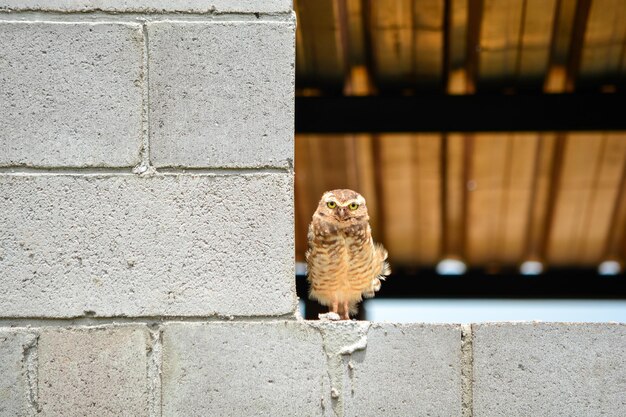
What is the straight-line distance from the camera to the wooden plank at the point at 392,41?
17.7 feet

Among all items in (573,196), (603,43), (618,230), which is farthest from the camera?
(618,230)

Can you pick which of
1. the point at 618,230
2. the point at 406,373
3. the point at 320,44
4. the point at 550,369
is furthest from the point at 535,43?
the point at 406,373

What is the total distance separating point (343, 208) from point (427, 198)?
2189 mm

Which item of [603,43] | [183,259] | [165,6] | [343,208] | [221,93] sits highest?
[603,43]

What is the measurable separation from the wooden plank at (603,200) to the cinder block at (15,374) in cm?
396

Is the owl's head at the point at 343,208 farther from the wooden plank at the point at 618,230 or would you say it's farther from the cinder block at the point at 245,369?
the wooden plank at the point at 618,230

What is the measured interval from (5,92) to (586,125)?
3325 millimetres

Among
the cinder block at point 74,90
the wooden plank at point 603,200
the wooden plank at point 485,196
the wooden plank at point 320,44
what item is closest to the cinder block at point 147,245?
the cinder block at point 74,90

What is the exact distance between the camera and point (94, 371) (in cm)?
351

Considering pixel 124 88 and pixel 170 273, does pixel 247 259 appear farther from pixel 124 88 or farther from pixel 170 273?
pixel 124 88

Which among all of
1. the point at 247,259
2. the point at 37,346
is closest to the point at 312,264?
the point at 247,259

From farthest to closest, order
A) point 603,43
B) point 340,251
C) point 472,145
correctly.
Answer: point 472,145
point 603,43
point 340,251

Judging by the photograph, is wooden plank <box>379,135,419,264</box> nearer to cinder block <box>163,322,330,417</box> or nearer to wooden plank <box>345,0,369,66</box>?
wooden plank <box>345,0,369,66</box>

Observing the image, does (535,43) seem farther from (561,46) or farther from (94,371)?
(94,371)
